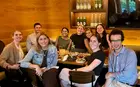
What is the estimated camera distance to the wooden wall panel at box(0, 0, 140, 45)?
543 centimetres

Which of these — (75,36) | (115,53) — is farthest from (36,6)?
(115,53)

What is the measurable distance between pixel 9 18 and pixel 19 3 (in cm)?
52

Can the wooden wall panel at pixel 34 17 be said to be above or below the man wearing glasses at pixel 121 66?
above

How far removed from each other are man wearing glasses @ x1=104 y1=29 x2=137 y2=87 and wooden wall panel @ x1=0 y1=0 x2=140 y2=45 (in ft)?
8.81

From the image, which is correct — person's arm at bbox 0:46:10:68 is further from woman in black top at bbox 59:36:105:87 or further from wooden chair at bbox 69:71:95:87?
wooden chair at bbox 69:71:95:87

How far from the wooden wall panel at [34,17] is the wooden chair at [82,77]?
110 inches

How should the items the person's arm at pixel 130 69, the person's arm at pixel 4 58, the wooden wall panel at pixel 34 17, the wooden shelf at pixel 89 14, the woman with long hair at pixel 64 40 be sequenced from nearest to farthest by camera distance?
the person's arm at pixel 130 69 → the person's arm at pixel 4 58 → the woman with long hair at pixel 64 40 → the wooden wall panel at pixel 34 17 → the wooden shelf at pixel 89 14

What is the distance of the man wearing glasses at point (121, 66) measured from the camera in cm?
272

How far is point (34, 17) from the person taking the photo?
630cm

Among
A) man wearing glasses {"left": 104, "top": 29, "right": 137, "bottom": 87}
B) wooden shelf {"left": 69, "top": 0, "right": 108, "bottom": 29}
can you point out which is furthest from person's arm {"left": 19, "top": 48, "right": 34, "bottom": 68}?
wooden shelf {"left": 69, "top": 0, "right": 108, "bottom": 29}

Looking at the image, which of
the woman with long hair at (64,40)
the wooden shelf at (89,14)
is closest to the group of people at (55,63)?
the woman with long hair at (64,40)

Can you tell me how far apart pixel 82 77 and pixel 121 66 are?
19.9 inches

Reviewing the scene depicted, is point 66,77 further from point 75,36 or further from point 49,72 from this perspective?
point 75,36

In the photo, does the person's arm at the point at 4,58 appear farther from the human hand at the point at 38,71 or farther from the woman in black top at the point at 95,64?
the woman in black top at the point at 95,64
